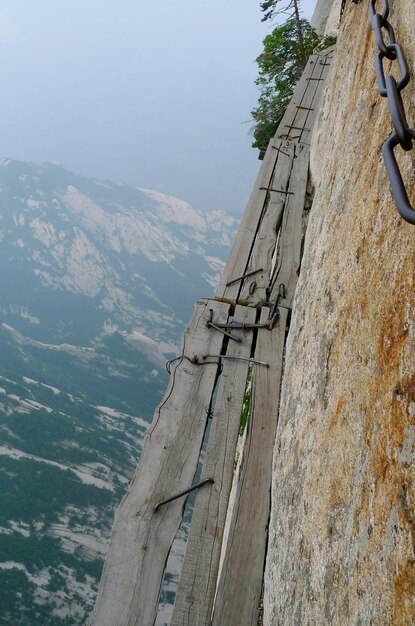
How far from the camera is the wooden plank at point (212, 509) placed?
3.20 meters

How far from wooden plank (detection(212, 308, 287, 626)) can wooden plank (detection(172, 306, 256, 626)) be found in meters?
0.09

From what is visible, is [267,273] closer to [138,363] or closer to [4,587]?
[4,587]

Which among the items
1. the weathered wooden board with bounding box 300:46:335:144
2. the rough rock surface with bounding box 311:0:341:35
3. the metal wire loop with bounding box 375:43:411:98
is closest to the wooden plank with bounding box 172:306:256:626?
the metal wire loop with bounding box 375:43:411:98

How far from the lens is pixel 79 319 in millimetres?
195000

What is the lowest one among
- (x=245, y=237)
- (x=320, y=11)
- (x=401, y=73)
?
(x=401, y=73)

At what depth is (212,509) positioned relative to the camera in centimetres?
366

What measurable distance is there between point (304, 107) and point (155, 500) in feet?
27.6

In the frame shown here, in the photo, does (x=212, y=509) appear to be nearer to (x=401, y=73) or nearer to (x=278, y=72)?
(x=401, y=73)

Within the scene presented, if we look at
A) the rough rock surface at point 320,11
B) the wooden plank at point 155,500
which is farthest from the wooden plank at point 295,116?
the rough rock surface at point 320,11

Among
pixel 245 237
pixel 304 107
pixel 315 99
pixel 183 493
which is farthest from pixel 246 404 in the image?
pixel 315 99

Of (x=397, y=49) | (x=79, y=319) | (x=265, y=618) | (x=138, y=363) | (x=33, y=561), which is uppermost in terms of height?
(x=79, y=319)

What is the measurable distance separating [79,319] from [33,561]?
127853mm

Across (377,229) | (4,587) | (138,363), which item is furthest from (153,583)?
(138,363)

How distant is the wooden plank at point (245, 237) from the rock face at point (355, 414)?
1.91m
